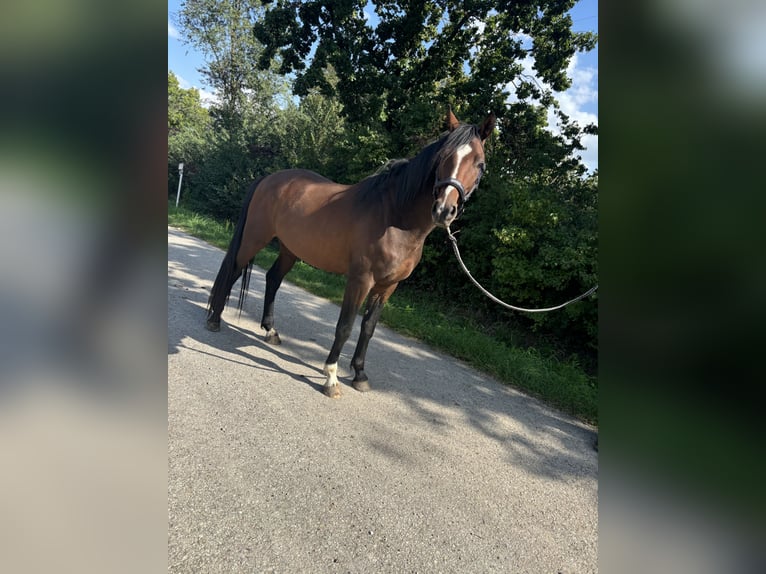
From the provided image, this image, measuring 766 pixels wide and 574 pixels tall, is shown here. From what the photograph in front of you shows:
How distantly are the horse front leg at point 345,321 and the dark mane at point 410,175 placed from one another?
0.63 metres

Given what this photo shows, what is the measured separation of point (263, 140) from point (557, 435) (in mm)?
15100

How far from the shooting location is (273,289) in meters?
4.26

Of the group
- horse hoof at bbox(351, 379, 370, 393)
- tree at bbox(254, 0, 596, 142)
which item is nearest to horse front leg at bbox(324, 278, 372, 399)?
horse hoof at bbox(351, 379, 370, 393)

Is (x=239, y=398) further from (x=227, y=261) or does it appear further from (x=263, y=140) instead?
(x=263, y=140)

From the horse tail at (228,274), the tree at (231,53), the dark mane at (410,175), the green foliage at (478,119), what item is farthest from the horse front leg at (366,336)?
the tree at (231,53)

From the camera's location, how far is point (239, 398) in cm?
275

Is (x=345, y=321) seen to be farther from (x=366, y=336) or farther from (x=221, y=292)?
(x=221, y=292)

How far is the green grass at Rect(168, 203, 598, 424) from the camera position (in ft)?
11.7

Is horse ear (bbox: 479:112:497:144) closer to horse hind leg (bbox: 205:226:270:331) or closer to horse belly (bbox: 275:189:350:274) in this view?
horse belly (bbox: 275:189:350:274)

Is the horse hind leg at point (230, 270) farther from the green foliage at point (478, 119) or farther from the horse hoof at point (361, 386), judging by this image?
the green foliage at point (478, 119)

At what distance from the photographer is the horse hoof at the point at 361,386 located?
126 inches

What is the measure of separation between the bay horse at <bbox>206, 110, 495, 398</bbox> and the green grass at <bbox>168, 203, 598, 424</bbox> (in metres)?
1.51
